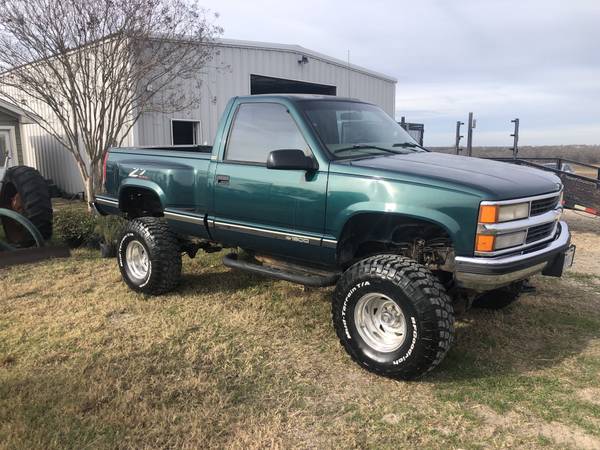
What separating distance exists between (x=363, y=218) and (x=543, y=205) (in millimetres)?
1381

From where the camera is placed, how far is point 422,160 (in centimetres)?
420

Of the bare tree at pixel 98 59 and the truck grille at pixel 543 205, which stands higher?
the bare tree at pixel 98 59

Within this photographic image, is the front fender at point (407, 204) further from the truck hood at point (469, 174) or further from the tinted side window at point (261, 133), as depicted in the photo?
the tinted side window at point (261, 133)

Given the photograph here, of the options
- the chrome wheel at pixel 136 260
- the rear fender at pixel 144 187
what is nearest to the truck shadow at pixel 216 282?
the chrome wheel at pixel 136 260

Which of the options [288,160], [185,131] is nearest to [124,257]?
[288,160]

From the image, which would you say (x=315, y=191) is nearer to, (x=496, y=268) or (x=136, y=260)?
(x=496, y=268)

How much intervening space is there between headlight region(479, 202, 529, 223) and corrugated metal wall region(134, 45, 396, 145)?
9924mm

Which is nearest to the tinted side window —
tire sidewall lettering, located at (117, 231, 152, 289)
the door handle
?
the door handle

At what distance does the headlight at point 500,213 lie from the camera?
131 inches

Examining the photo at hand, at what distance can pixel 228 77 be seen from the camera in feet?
43.3

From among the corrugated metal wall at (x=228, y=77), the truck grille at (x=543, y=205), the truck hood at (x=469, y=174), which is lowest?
the truck grille at (x=543, y=205)

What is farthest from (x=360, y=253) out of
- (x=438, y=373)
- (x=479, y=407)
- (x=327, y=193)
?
(x=479, y=407)

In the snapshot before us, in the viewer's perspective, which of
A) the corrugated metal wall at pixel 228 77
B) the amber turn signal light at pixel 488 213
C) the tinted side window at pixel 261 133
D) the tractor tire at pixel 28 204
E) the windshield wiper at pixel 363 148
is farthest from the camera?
the corrugated metal wall at pixel 228 77

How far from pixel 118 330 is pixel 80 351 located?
1.55 feet
